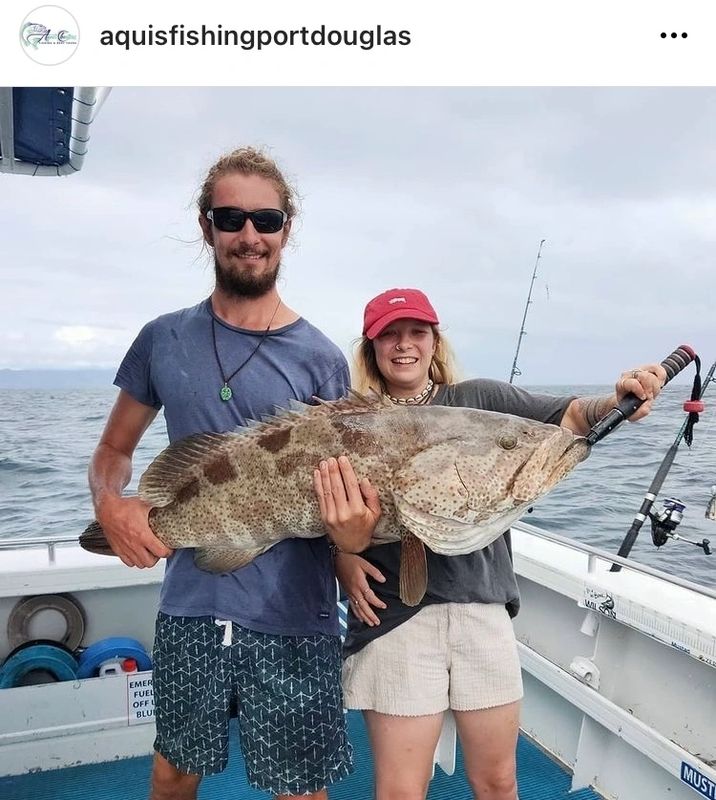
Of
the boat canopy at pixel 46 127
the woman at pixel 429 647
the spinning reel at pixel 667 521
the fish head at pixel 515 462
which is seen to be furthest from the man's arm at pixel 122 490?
the spinning reel at pixel 667 521

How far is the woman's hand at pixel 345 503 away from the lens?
2.15 meters

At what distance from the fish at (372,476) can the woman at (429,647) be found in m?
0.28

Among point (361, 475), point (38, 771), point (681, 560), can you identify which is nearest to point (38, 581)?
point (38, 771)

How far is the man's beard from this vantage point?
7.86ft

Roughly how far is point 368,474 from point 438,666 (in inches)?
30.5

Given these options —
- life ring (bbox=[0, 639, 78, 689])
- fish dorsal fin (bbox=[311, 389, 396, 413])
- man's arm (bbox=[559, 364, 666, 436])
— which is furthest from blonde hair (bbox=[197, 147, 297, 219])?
life ring (bbox=[0, 639, 78, 689])

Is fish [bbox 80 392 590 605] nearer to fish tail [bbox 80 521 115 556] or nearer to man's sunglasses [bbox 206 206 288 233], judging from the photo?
fish tail [bbox 80 521 115 556]

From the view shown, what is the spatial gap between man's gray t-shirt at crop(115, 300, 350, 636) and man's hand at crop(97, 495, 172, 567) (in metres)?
0.14

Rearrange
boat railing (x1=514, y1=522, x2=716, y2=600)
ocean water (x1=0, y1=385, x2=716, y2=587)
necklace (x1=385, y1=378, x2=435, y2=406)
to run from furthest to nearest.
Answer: ocean water (x1=0, y1=385, x2=716, y2=587) → boat railing (x1=514, y1=522, x2=716, y2=600) → necklace (x1=385, y1=378, x2=435, y2=406)

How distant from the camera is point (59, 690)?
145 inches

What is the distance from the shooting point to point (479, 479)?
2.18 meters
